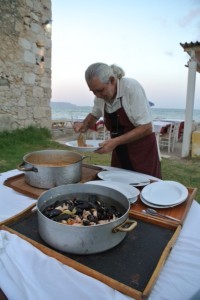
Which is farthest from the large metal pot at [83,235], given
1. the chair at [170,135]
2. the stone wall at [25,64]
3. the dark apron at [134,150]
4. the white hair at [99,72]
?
the chair at [170,135]

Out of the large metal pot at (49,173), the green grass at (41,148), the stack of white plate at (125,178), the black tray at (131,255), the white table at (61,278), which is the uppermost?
the large metal pot at (49,173)

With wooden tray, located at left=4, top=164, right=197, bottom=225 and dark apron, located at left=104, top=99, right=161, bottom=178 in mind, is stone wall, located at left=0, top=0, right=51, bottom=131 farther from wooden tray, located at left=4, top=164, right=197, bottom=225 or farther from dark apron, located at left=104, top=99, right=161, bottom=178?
wooden tray, located at left=4, top=164, right=197, bottom=225

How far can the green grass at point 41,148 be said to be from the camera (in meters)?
4.34

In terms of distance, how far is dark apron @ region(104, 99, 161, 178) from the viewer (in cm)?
186

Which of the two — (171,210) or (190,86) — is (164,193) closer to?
(171,210)

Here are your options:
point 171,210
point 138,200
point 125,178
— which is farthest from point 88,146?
point 171,210

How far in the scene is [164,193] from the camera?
1.28 metres

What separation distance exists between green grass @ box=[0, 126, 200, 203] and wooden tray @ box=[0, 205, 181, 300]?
3.03m

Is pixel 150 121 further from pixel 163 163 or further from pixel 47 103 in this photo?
pixel 47 103

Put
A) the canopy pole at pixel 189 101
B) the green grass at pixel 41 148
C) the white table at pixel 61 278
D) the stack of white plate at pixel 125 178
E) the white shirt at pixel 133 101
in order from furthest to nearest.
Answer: the canopy pole at pixel 189 101, the green grass at pixel 41 148, the white shirt at pixel 133 101, the stack of white plate at pixel 125 178, the white table at pixel 61 278

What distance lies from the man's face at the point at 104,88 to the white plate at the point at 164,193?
695mm

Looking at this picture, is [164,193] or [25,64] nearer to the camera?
[164,193]

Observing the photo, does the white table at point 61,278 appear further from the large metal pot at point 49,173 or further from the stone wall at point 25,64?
the stone wall at point 25,64

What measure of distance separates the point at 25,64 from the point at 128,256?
585 centimetres
